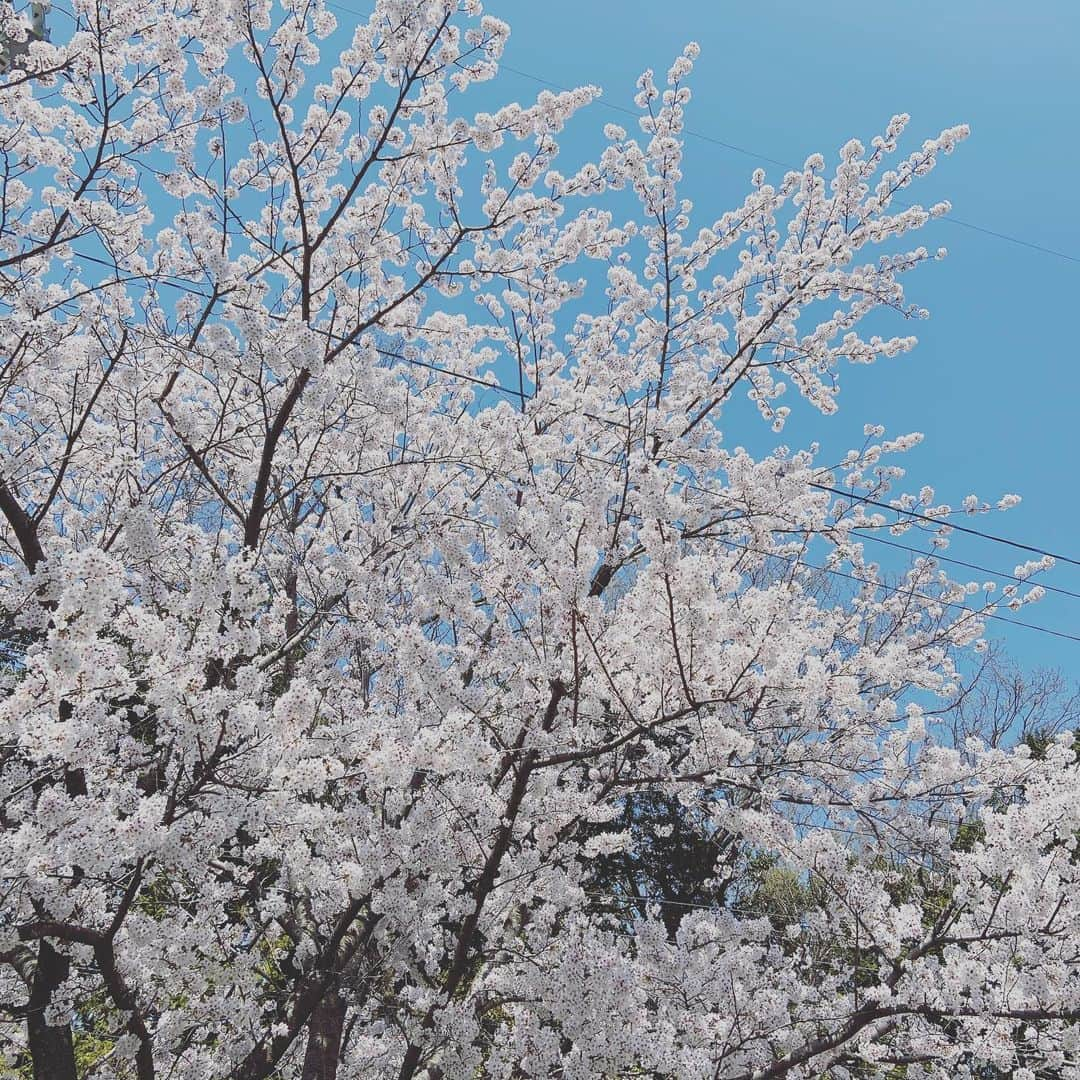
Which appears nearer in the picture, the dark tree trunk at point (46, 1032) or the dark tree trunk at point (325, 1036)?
the dark tree trunk at point (46, 1032)

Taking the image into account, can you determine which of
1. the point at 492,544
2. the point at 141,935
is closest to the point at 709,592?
the point at 492,544

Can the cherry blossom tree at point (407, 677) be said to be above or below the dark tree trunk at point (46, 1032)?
above

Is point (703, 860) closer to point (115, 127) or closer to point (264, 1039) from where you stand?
point (264, 1039)

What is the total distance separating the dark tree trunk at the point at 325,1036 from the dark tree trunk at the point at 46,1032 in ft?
4.04

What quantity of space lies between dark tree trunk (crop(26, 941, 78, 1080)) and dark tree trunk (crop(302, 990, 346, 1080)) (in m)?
1.23

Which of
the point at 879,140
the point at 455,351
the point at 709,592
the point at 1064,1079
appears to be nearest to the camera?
the point at 709,592

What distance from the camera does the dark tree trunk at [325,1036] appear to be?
4.28 m

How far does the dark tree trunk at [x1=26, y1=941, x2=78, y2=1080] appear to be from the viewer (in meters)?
3.47

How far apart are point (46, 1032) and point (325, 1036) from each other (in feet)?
4.73

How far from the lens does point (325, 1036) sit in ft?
14.1

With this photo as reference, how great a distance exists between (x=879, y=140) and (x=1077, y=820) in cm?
480

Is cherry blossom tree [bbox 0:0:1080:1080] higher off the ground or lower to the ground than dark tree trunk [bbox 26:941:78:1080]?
higher

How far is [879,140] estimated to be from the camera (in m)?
5.68

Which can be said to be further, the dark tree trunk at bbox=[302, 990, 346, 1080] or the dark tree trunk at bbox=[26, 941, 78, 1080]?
the dark tree trunk at bbox=[302, 990, 346, 1080]
